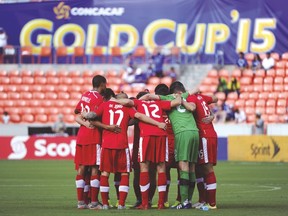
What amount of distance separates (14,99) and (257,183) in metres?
24.8

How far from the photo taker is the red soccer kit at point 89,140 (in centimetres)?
1819

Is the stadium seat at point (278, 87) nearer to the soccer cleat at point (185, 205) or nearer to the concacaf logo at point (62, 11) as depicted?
the concacaf logo at point (62, 11)

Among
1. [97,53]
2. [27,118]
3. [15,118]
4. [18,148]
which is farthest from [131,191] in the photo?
[97,53]

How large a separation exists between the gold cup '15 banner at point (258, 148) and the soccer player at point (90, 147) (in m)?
20.0

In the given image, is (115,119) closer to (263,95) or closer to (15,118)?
(263,95)

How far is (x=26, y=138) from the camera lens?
136 ft

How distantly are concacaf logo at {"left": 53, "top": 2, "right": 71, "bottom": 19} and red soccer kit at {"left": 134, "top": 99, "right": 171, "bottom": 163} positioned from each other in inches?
1372

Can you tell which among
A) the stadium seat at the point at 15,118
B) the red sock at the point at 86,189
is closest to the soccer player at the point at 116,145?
the red sock at the point at 86,189

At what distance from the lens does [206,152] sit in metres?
18.0

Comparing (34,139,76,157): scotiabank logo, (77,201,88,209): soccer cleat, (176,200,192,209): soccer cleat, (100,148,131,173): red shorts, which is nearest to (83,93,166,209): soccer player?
(100,148,131,173): red shorts

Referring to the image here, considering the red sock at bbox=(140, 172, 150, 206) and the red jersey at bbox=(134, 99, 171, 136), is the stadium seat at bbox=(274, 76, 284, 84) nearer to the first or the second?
the red jersey at bbox=(134, 99, 171, 136)

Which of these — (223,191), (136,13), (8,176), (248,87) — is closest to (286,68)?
(248,87)

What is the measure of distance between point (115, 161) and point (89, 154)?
69 centimetres

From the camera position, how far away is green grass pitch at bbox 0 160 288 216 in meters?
17.2
